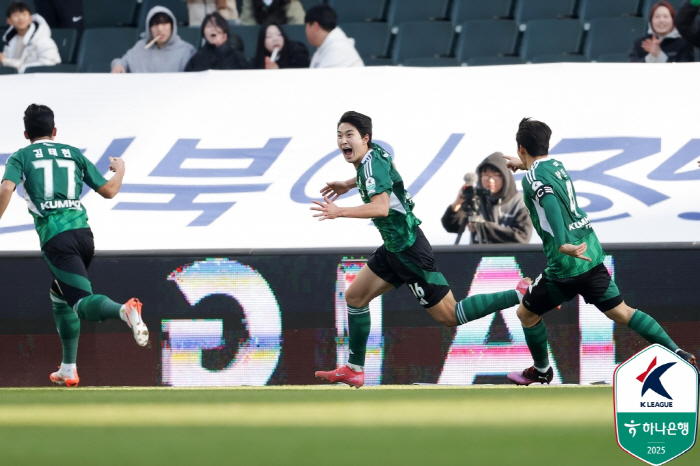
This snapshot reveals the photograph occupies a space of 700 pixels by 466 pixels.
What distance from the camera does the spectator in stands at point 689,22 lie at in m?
10.2

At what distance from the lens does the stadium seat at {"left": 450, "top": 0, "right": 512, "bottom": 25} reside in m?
12.1

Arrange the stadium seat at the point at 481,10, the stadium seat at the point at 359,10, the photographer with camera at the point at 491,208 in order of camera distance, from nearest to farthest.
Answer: the photographer with camera at the point at 491,208
the stadium seat at the point at 481,10
the stadium seat at the point at 359,10

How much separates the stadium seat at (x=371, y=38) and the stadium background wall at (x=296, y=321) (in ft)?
14.1

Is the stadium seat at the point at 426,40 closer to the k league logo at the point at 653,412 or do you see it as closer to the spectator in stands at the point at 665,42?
the spectator in stands at the point at 665,42

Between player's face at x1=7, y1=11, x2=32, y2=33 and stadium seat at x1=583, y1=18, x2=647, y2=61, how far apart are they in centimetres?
584

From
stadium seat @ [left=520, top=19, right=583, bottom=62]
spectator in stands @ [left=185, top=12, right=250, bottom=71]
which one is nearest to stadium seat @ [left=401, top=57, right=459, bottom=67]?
stadium seat @ [left=520, top=19, right=583, bottom=62]

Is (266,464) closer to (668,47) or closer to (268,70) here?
(268,70)

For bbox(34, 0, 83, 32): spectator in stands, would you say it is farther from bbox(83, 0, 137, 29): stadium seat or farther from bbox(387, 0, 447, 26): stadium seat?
bbox(387, 0, 447, 26): stadium seat

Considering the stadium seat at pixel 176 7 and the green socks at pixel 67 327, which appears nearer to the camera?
the green socks at pixel 67 327

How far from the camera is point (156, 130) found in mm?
9773

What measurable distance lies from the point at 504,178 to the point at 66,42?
5.99 metres

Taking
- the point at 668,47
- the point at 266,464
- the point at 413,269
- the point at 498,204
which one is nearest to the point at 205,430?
the point at 266,464

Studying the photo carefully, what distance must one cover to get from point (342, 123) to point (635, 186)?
3259 mm

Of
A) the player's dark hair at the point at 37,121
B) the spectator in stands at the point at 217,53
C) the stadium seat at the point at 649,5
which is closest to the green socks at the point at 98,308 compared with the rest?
the player's dark hair at the point at 37,121
